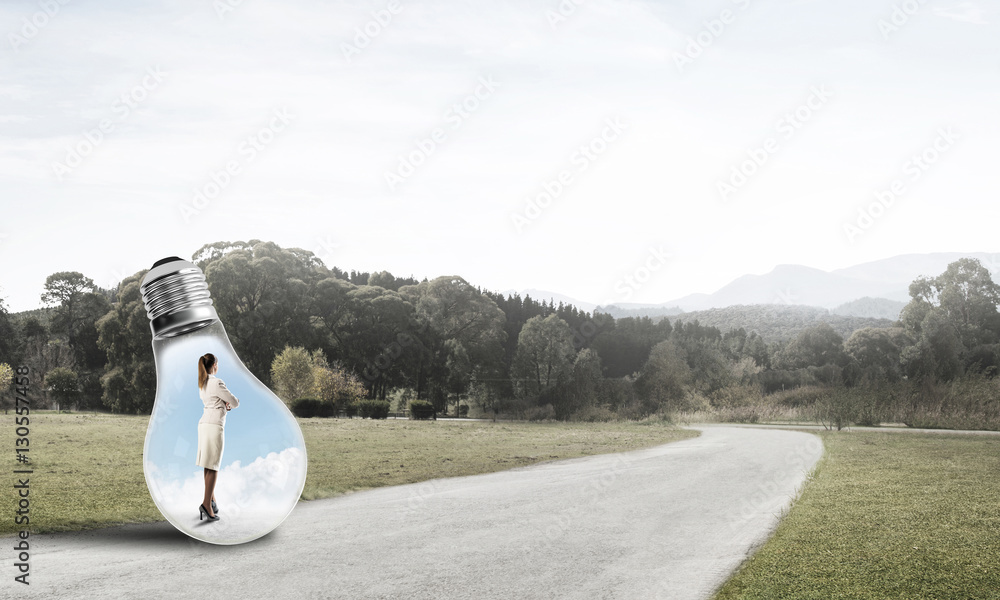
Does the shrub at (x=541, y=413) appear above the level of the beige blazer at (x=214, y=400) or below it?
below

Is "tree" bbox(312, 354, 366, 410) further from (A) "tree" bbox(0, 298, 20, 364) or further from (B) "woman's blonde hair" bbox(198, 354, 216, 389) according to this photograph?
(B) "woman's blonde hair" bbox(198, 354, 216, 389)

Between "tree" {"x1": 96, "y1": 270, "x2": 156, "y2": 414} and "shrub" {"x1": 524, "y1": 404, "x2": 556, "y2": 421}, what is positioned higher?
"tree" {"x1": 96, "y1": 270, "x2": 156, "y2": 414}

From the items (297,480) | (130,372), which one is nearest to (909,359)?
(130,372)

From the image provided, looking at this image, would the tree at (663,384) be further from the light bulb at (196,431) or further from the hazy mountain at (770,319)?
the hazy mountain at (770,319)

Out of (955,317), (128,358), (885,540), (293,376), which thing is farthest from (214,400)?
(955,317)

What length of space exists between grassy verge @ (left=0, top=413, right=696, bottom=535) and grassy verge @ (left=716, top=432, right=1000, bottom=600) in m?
7.04

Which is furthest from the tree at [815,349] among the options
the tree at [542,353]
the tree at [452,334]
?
the tree at [452,334]

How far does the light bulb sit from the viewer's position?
263 cm

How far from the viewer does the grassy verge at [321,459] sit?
966 centimetres

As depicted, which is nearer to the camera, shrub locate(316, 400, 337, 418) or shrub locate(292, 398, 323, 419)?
shrub locate(292, 398, 323, 419)

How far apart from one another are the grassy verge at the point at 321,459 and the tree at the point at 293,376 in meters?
9.16

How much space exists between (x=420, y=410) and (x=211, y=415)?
42.2 meters

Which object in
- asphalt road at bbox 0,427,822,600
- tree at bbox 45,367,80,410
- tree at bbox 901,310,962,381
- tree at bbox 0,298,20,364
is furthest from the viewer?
tree at bbox 901,310,962,381

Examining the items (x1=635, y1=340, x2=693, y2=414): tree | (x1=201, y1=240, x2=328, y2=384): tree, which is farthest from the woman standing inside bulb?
(x1=201, y1=240, x2=328, y2=384): tree
